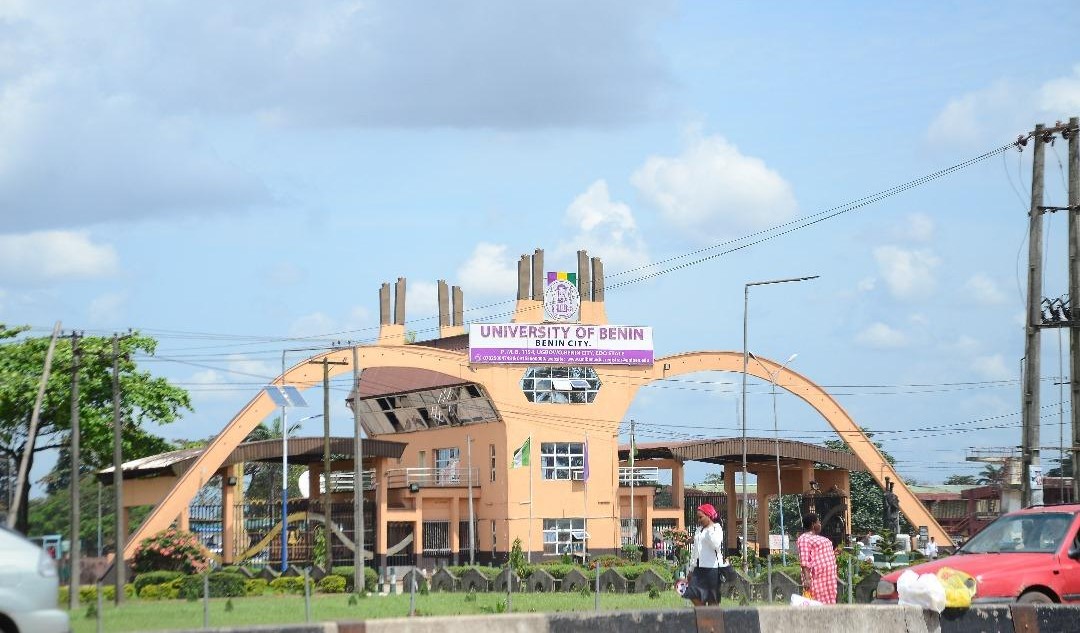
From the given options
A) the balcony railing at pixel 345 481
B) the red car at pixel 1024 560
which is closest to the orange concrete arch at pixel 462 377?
the balcony railing at pixel 345 481

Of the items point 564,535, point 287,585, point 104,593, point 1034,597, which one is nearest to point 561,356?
point 564,535

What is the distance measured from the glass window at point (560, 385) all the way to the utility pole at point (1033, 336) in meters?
29.8

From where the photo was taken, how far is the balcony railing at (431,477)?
63812mm

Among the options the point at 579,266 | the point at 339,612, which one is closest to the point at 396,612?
the point at 339,612

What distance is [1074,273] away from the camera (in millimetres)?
35281

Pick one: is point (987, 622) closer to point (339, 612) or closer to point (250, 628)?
point (250, 628)

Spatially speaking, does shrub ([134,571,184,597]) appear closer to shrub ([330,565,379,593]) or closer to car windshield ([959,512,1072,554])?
shrub ([330,565,379,593])

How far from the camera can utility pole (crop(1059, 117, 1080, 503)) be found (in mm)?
34469

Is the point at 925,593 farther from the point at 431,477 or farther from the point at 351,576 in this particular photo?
the point at 431,477

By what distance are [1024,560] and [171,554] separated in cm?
4135

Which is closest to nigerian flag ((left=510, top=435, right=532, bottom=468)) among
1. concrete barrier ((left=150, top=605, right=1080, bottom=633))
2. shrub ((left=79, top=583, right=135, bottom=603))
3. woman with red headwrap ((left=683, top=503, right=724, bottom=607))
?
shrub ((left=79, top=583, right=135, bottom=603))

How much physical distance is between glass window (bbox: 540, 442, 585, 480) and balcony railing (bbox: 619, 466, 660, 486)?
2731 millimetres

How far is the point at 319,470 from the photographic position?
221 feet

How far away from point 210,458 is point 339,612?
26.8 metres
